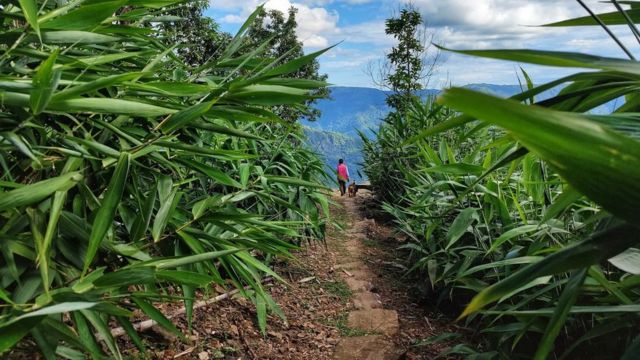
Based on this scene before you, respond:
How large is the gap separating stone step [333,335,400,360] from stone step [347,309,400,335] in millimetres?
112

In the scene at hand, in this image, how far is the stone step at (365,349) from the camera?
2.28m

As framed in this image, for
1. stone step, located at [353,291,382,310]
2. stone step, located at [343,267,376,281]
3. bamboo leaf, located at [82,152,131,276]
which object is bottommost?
stone step, located at [343,267,376,281]

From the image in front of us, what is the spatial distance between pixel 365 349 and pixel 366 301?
740 mm

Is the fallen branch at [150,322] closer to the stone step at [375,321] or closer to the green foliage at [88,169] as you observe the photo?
the green foliage at [88,169]

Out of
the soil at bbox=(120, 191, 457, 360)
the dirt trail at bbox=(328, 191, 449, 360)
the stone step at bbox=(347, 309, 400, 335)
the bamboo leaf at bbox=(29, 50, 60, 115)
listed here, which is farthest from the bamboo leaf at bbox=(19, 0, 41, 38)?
the stone step at bbox=(347, 309, 400, 335)

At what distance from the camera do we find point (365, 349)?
7.75ft

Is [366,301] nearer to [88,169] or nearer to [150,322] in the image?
[150,322]

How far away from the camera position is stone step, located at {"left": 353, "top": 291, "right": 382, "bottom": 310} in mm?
3014

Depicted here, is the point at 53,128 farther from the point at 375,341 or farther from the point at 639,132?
the point at 375,341

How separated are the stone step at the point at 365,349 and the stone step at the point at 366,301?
50 centimetres

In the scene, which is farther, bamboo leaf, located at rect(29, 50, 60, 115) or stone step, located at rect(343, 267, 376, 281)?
stone step, located at rect(343, 267, 376, 281)

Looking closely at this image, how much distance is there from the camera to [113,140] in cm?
135

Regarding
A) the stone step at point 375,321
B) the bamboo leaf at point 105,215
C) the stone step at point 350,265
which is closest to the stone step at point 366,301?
the stone step at point 375,321

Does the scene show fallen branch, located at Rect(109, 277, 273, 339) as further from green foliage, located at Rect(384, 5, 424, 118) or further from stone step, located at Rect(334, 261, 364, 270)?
green foliage, located at Rect(384, 5, 424, 118)
